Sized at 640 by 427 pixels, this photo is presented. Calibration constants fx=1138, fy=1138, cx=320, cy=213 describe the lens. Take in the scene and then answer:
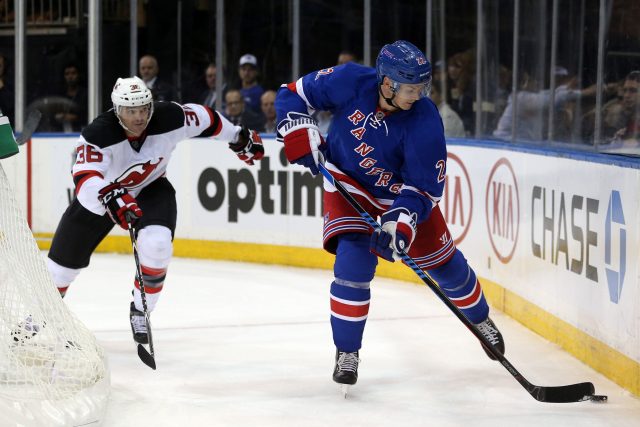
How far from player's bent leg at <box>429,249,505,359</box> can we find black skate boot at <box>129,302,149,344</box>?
42.0 inches

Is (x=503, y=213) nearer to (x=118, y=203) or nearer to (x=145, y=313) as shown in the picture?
(x=145, y=313)

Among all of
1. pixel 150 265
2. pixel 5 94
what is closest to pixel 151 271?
pixel 150 265

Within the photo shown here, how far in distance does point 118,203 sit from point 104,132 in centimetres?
30

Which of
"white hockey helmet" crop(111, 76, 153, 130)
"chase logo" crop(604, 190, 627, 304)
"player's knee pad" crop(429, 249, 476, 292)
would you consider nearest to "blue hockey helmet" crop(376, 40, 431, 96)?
"player's knee pad" crop(429, 249, 476, 292)

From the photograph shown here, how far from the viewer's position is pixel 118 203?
3.77m

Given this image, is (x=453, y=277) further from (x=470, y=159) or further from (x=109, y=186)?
(x=470, y=159)

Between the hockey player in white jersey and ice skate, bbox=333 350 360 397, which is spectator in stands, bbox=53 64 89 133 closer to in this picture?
the hockey player in white jersey

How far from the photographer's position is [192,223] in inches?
266

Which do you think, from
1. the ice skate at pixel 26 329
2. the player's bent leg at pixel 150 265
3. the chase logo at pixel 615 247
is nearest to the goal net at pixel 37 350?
the ice skate at pixel 26 329

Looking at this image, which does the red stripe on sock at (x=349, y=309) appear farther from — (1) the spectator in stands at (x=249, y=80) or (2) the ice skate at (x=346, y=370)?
(1) the spectator in stands at (x=249, y=80)

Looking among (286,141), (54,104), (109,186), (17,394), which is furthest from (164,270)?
(54,104)

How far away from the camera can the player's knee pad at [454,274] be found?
3.72 m

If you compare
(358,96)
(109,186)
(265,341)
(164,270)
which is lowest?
(265,341)

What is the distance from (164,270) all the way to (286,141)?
2.76 ft
